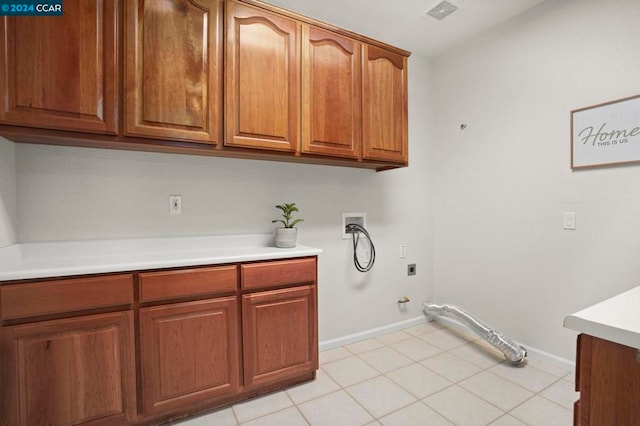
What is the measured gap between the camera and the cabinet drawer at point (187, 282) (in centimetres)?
152

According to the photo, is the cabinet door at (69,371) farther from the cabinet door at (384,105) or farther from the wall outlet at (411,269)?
the wall outlet at (411,269)

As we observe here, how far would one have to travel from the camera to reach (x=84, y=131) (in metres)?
1.46

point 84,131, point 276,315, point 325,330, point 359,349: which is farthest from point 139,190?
point 359,349

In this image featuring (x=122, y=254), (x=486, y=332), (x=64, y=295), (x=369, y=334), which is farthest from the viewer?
(x=369, y=334)

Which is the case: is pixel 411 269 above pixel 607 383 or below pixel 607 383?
below

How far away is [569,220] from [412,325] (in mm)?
1615

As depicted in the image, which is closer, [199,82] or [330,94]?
[199,82]

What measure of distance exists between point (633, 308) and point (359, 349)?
1926mm

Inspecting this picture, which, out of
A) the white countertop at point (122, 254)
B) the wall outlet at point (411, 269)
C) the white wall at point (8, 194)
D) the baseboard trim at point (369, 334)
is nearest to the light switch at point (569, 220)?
the wall outlet at point (411, 269)

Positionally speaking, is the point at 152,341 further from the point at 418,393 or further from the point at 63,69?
the point at 418,393

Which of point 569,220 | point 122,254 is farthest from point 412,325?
point 122,254

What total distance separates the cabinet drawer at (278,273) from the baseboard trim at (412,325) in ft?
2.78

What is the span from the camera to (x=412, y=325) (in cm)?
296

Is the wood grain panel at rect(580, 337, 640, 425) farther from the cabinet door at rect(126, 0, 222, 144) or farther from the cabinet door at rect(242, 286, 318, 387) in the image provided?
the cabinet door at rect(126, 0, 222, 144)
